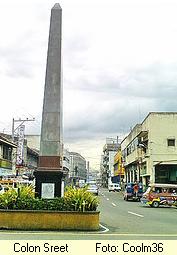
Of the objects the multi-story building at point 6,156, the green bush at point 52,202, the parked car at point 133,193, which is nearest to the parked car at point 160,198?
the parked car at point 133,193

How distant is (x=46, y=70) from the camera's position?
19641 millimetres

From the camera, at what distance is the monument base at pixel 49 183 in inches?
733

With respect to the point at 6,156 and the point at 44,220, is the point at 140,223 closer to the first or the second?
the point at 44,220

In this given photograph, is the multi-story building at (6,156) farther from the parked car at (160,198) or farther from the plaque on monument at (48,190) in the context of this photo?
the plaque on monument at (48,190)

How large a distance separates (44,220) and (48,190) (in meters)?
2.72

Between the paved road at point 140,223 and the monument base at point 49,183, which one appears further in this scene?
the monument base at point 49,183

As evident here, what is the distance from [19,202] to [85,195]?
2.48 meters

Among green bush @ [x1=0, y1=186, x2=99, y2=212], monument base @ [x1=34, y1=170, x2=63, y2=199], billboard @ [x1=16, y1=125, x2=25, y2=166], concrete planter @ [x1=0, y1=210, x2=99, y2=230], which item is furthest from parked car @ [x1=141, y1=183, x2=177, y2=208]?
concrete planter @ [x1=0, y1=210, x2=99, y2=230]

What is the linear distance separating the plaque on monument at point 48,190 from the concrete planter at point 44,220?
250 centimetres

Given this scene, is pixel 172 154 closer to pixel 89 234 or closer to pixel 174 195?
pixel 174 195

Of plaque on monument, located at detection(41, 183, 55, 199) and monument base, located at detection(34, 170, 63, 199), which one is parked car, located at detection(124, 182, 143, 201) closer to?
monument base, located at detection(34, 170, 63, 199)

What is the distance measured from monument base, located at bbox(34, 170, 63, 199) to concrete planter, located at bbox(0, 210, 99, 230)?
2.56m

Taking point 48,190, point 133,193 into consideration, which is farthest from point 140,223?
point 133,193

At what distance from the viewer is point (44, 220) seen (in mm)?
16016
